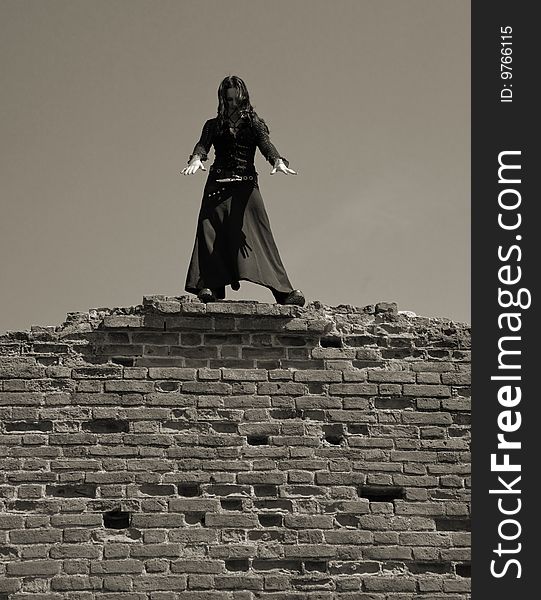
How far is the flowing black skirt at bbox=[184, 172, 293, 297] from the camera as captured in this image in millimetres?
8328

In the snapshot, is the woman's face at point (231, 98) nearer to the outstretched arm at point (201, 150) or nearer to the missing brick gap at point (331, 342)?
the outstretched arm at point (201, 150)

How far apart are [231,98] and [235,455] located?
280 cm

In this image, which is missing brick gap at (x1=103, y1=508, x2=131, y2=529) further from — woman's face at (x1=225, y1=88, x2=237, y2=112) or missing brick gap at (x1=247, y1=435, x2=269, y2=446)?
woman's face at (x1=225, y1=88, x2=237, y2=112)

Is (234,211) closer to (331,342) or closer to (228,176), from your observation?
(228,176)

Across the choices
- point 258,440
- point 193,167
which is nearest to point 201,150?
point 193,167

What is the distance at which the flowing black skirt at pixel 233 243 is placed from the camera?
27.3ft

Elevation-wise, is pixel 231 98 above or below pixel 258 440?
above

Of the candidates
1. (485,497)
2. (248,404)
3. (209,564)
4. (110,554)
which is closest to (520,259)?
(485,497)

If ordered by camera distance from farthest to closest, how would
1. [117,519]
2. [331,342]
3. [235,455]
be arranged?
1. [331,342]
2. [235,455]
3. [117,519]

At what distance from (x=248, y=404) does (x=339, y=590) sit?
1.43 meters

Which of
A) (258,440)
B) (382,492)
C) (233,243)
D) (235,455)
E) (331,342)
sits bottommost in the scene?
(382,492)

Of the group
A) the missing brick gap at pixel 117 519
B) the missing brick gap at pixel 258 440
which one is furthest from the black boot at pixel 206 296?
the missing brick gap at pixel 117 519

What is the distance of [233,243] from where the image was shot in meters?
8.41

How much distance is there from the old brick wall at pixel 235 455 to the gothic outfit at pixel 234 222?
398 millimetres
